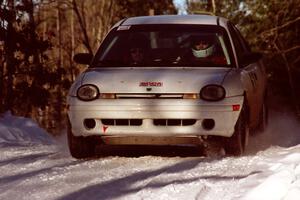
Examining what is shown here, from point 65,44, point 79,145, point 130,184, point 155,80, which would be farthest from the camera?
point 65,44

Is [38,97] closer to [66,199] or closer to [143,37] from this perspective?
[143,37]

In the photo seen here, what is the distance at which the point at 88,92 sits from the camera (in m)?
6.98

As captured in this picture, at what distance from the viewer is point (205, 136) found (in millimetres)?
6953

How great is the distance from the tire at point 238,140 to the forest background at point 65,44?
25.3 feet

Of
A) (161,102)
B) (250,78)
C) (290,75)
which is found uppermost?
(250,78)

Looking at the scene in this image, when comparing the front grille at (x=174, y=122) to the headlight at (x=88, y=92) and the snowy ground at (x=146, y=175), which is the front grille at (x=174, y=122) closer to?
the snowy ground at (x=146, y=175)

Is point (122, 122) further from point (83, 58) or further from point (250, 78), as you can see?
point (250, 78)

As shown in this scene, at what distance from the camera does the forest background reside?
47.5 ft

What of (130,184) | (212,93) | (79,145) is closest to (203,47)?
(212,93)

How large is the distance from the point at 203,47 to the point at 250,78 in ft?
2.51

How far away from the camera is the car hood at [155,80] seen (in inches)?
269

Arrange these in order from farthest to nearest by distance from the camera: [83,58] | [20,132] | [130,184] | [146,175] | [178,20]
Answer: [20,132] → [178,20] → [83,58] → [146,175] → [130,184]

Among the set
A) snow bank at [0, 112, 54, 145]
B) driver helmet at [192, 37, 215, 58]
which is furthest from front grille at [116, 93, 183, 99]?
snow bank at [0, 112, 54, 145]

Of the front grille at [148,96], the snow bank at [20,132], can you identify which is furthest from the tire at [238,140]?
the snow bank at [20,132]
